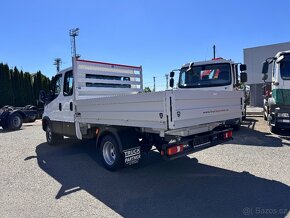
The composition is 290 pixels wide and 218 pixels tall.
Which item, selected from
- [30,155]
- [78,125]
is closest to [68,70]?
[78,125]

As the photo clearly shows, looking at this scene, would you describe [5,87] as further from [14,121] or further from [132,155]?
[132,155]

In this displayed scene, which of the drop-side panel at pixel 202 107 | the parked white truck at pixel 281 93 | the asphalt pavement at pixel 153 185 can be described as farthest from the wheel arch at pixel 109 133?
the parked white truck at pixel 281 93

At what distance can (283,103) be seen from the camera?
8.58 meters

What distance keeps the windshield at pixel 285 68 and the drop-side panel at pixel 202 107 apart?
3488 millimetres

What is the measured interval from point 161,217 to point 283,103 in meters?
6.88

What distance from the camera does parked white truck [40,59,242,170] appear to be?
436 cm

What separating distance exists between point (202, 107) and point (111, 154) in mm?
2296

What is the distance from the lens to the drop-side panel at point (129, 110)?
4.25m

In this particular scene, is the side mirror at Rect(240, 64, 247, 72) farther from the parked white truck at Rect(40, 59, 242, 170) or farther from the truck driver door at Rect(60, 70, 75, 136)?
the truck driver door at Rect(60, 70, 75, 136)

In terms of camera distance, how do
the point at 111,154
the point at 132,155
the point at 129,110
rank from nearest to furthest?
the point at 129,110 < the point at 132,155 < the point at 111,154

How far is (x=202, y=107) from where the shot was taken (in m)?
4.81

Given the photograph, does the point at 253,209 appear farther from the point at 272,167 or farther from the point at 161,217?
the point at 272,167

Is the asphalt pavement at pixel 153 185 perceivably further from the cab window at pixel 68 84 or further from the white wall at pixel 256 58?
the white wall at pixel 256 58

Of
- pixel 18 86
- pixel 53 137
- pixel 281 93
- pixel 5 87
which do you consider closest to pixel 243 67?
pixel 281 93
